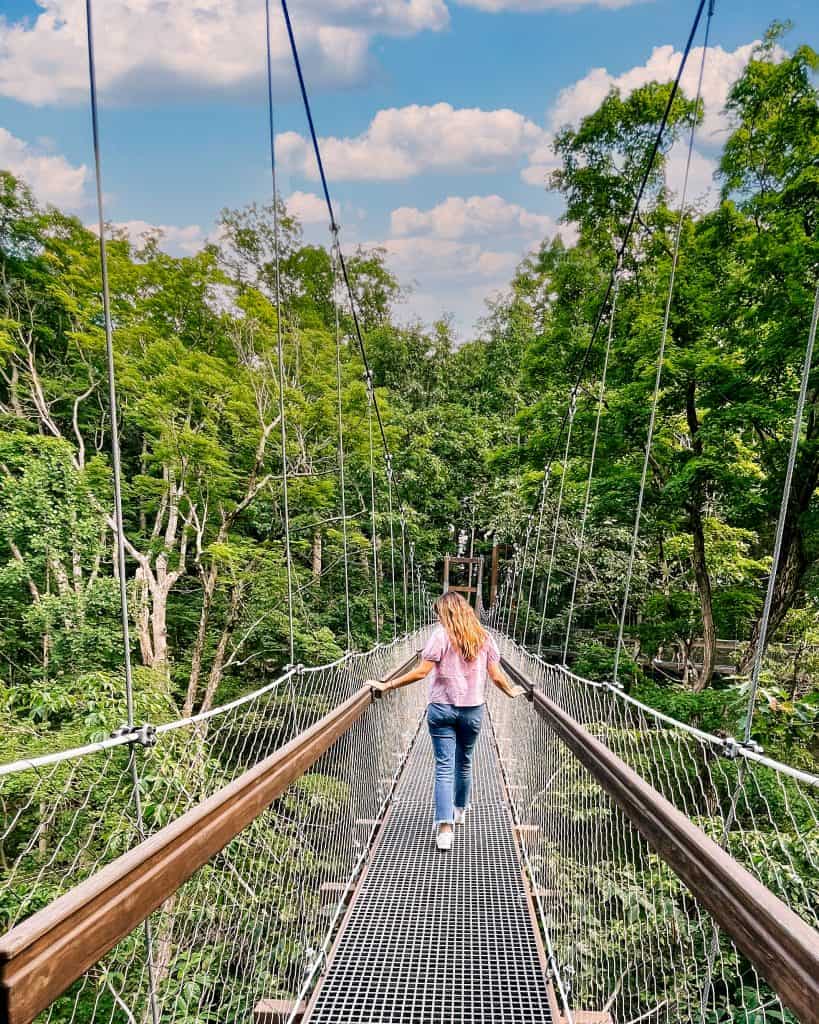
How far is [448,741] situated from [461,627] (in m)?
0.33

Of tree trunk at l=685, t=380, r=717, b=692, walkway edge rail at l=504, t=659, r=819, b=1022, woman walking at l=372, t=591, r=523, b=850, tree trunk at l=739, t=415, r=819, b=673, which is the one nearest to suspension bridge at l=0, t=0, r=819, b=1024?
walkway edge rail at l=504, t=659, r=819, b=1022

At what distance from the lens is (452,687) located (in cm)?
154

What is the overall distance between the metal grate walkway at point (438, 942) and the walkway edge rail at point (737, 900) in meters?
0.58

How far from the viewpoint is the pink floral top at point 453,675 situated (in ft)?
5.06

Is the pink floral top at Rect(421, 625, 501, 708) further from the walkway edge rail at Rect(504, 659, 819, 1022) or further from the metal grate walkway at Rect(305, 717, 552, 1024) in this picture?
the walkway edge rail at Rect(504, 659, 819, 1022)

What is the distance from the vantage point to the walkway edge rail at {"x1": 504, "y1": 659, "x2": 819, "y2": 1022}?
17.3 inches

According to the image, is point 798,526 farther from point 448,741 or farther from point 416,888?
point 416,888

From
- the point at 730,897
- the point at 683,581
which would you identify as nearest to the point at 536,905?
the point at 730,897

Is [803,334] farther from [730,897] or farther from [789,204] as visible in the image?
[730,897]

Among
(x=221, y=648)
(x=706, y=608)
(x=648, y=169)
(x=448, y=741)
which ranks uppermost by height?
(x=648, y=169)

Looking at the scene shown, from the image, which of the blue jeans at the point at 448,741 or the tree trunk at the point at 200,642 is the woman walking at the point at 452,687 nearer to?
the blue jeans at the point at 448,741

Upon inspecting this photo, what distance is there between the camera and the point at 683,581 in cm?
796

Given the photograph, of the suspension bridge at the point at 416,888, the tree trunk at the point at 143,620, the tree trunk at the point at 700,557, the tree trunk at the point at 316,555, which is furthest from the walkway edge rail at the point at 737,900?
the tree trunk at the point at 316,555

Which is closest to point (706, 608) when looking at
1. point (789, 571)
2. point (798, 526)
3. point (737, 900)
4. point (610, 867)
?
point (789, 571)
